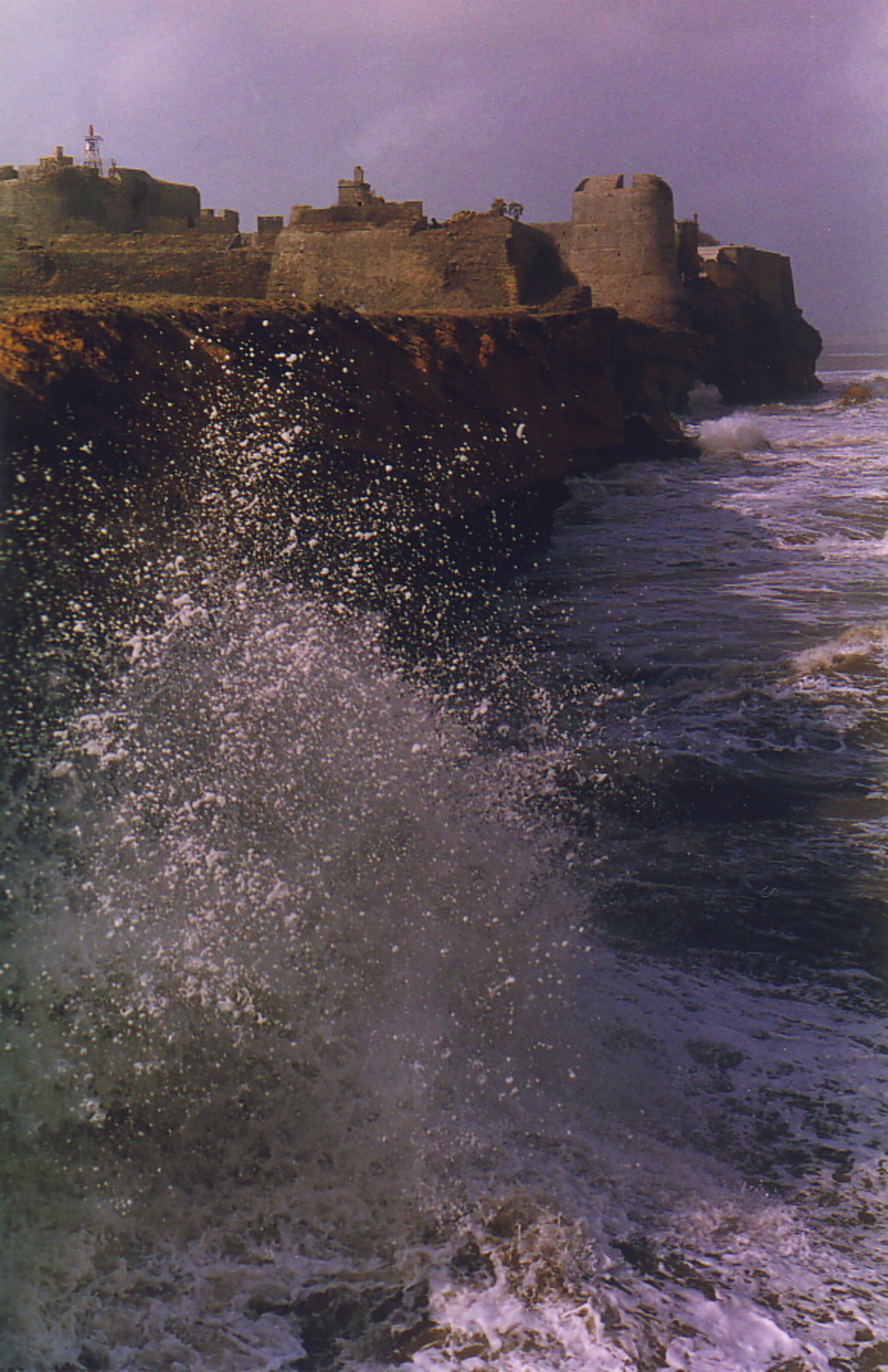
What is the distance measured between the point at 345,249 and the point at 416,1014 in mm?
15095

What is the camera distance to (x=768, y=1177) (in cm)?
252

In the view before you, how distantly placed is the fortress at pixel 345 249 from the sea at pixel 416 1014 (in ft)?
33.1

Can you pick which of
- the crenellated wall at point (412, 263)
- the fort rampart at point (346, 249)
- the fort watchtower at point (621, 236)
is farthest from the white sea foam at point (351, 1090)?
the fort watchtower at point (621, 236)

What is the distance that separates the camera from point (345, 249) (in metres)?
15.6

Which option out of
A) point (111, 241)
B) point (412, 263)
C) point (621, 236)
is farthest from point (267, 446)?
point (621, 236)

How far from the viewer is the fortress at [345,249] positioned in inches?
600

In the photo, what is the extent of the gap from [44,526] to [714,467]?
44.6 feet

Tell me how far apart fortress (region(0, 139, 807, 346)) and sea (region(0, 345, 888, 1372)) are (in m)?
10.1

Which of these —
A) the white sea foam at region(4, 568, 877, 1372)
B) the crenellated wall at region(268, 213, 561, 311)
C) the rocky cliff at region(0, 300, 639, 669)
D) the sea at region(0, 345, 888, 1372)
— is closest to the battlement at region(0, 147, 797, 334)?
the crenellated wall at region(268, 213, 561, 311)

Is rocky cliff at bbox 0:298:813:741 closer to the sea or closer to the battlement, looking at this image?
the sea

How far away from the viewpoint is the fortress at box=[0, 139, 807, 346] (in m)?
15.2

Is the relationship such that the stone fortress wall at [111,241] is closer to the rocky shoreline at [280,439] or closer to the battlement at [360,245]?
the battlement at [360,245]

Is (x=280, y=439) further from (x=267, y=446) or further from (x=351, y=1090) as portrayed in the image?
(x=351, y=1090)

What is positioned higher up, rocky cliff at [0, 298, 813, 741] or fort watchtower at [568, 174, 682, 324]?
fort watchtower at [568, 174, 682, 324]
